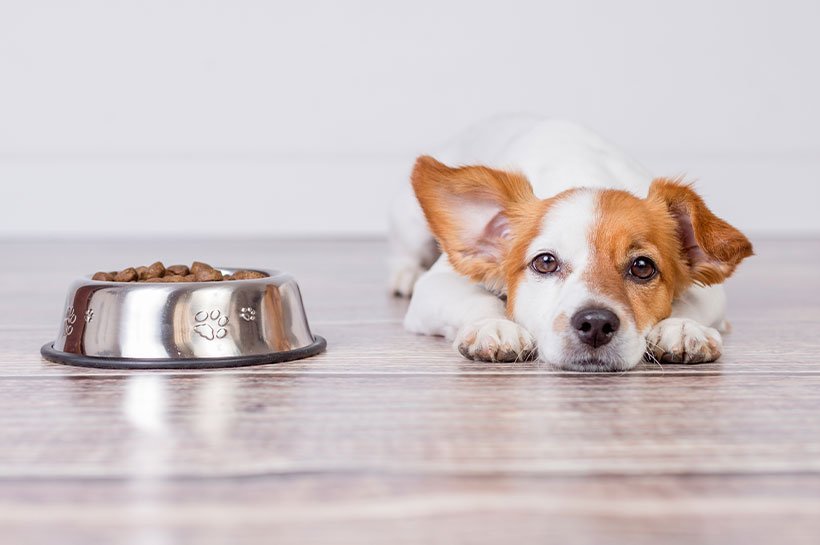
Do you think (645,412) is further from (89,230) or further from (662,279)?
(89,230)

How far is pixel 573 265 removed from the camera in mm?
1767

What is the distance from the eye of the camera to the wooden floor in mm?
881

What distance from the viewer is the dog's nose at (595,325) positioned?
63.4 inches

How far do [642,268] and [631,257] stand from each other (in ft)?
0.11

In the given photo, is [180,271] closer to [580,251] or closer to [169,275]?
[169,275]

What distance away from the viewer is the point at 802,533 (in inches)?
33.7

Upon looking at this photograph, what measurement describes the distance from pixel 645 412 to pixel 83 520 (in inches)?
28.8

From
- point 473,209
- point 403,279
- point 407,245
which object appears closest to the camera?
point 473,209

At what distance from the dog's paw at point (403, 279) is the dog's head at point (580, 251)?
0.82m

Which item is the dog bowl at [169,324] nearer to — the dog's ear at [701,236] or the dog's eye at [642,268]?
the dog's eye at [642,268]

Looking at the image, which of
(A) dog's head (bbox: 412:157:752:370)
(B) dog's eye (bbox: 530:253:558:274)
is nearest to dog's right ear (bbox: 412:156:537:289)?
(A) dog's head (bbox: 412:157:752:370)

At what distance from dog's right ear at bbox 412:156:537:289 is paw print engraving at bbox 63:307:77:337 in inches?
27.9

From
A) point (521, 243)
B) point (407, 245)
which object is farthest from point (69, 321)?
point (407, 245)

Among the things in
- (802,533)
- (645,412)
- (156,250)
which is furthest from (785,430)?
(156,250)
